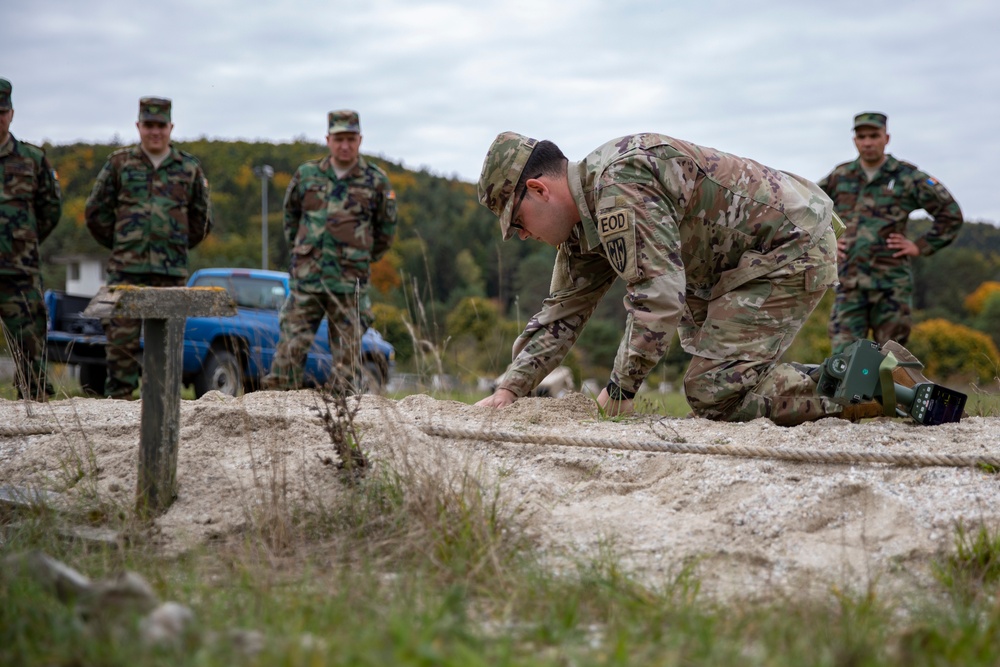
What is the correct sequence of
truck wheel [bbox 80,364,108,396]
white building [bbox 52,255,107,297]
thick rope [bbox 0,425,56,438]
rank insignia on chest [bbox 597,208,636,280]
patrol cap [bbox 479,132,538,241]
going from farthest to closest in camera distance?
→ white building [bbox 52,255,107,297]
truck wheel [bbox 80,364,108,396]
thick rope [bbox 0,425,56,438]
patrol cap [bbox 479,132,538,241]
rank insignia on chest [bbox 597,208,636,280]

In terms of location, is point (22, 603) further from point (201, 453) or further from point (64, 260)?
point (64, 260)

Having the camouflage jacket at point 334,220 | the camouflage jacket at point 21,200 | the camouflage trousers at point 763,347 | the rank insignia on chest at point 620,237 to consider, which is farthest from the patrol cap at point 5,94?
the camouflage trousers at point 763,347

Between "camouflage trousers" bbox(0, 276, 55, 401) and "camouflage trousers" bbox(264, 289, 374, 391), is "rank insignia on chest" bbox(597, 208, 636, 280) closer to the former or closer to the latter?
"camouflage trousers" bbox(264, 289, 374, 391)

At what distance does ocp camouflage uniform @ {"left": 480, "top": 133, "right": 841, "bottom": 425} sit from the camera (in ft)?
11.2

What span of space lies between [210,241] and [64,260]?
7.42 metres

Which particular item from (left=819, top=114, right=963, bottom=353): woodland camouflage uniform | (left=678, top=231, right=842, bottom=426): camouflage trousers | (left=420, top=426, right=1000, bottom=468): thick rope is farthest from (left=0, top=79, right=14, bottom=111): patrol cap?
Result: (left=819, top=114, right=963, bottom=353): woodland camouflage uniform

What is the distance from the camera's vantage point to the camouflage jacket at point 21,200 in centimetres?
614

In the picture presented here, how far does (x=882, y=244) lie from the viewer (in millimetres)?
7074

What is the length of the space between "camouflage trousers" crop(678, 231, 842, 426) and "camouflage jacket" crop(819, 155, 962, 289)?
3.45 metres

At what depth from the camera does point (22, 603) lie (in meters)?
2.14

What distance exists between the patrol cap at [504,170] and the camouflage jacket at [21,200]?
4073 millimetres

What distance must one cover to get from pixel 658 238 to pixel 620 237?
5.7 inches

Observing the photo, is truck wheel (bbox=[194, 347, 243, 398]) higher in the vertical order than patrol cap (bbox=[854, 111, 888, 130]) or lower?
lower

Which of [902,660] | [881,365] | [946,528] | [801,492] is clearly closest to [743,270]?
[881,365]
